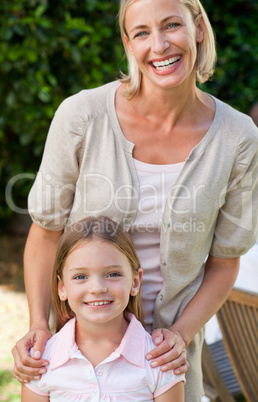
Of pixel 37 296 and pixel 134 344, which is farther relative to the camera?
pixel 37 296

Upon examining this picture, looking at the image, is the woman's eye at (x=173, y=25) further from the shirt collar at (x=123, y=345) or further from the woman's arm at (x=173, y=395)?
the woman's arm at (x=173, y=395)

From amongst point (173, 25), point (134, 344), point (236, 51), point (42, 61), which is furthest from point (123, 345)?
point (236, 51)

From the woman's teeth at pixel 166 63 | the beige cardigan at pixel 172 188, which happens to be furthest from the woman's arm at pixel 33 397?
the woman's teeth at pixel 166 63

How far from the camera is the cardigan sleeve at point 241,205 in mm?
1908

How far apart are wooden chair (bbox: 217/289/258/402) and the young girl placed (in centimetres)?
70

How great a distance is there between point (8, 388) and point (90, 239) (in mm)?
1891

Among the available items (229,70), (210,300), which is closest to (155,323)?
(210,300)

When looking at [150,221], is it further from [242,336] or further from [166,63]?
[242,336]

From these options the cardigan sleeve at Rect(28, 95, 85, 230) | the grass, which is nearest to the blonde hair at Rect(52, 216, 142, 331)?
the cardigan sleeve at Rect(28, 95, 85, 230)

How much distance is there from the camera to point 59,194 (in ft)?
6.36

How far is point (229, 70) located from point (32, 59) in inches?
79.8

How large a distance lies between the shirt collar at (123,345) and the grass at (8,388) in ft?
5.31

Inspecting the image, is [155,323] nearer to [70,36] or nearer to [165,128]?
[165,128]

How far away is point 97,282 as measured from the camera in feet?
5.57
